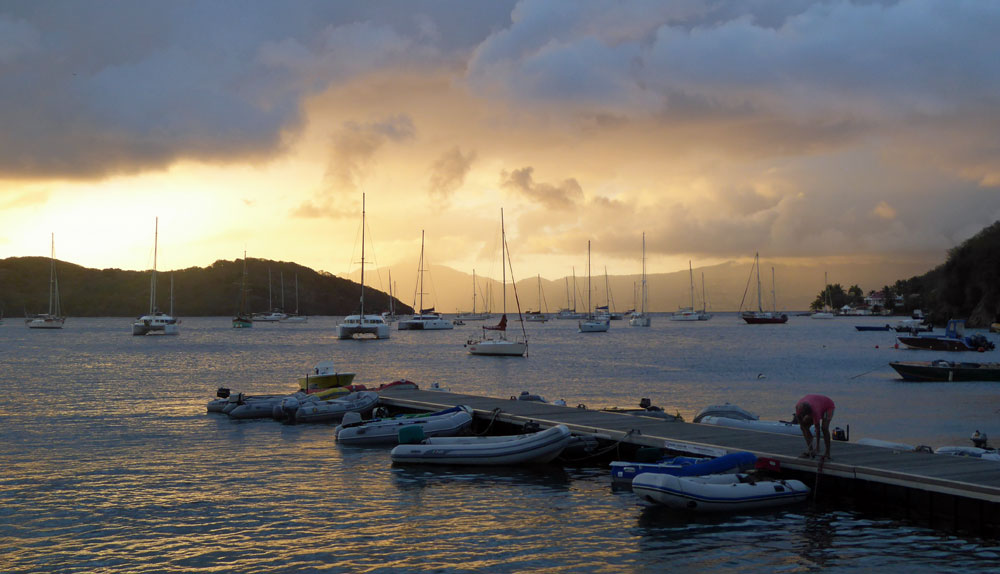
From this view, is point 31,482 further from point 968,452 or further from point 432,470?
point 968,452

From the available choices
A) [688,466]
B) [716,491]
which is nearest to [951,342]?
[688,466]

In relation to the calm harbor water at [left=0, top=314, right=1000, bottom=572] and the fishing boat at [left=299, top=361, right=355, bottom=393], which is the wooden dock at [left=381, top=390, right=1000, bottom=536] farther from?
the fishing boat at [left=299, top=361, right=355, bottom=393]

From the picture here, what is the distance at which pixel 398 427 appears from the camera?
2486 centimetres

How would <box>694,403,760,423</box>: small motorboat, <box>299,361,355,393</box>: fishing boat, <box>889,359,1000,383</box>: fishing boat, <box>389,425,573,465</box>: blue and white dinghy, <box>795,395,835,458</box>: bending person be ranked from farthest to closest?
<box>889,359,1000,383</box>: fishing boat, <box>299,361,355,393</box>: fishing boat, <box>694,403,760,423</box>: small motorboat, <box>389,425,573,465</box>: blue and white dinghy, <box>795,395,835,458</box>: bending person

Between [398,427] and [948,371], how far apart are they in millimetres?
37079

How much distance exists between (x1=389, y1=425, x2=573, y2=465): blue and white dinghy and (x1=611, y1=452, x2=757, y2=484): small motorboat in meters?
2.35

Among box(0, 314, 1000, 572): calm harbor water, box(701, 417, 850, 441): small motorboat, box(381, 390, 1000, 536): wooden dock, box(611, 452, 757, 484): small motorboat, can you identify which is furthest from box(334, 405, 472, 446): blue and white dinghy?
box(701, 417, 850, 441): small motorboat

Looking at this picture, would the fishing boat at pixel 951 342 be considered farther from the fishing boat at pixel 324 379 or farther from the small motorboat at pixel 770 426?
the small motorboat at pixel 770 426

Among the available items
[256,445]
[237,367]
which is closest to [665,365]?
[237,367]

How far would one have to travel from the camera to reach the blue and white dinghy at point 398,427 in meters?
24.3

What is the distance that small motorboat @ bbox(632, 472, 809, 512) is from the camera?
15836 mm

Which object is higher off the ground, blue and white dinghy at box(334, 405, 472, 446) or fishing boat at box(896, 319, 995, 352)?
fishing boat at box(896, 319, 995, 352)

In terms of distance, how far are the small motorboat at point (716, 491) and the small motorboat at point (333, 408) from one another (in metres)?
16.2

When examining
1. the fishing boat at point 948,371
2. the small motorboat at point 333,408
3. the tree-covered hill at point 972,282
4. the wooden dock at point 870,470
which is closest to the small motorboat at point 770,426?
the wooden dock at point 870,470
